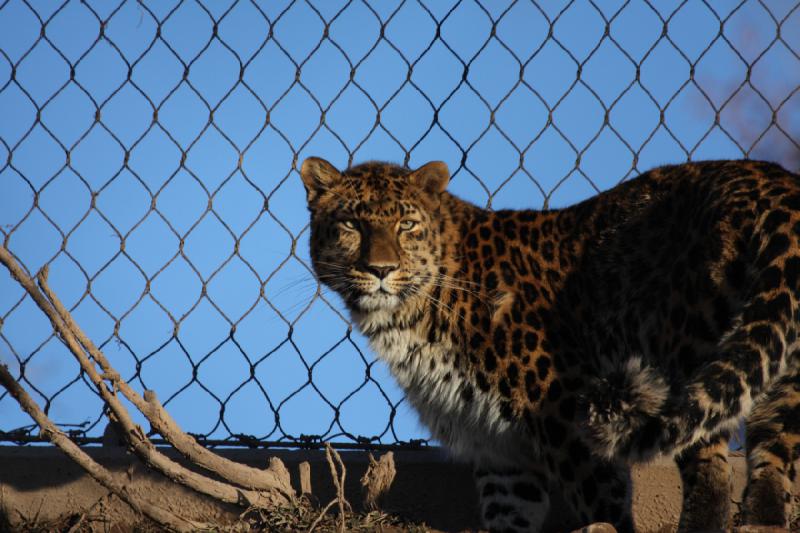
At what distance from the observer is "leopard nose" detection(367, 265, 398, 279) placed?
518cm

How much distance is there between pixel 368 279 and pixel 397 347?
14.2 inches

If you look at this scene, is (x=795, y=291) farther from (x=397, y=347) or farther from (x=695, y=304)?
(x=397, y=347)

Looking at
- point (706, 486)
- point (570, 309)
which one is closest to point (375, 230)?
point (570, 309)

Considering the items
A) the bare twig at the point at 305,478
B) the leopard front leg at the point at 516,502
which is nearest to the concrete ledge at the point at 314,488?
the leopard front leg at the point at 516,502

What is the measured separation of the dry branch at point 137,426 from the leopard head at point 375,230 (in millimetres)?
918

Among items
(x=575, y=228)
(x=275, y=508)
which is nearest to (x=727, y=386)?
(x=575, y=228)

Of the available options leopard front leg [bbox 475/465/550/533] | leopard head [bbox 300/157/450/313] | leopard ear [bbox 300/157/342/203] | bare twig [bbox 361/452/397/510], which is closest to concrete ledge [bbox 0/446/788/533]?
leopard front leg [bbox 475/465/550/533]

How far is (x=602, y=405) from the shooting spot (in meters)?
3.96

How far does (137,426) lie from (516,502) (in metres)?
1.85

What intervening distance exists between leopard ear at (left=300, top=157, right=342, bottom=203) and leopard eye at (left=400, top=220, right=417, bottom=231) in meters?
0.45

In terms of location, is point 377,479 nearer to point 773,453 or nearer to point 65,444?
point 65,444

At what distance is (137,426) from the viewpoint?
Result: 5.01 metres

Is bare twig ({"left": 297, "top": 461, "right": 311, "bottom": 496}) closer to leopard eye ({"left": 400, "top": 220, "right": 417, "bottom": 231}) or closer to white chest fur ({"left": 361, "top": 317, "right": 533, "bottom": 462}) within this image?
white chest fur ({"left": 361, "top": 317, "right": 533, "bottom": 462})

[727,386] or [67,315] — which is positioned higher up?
[67,315]
